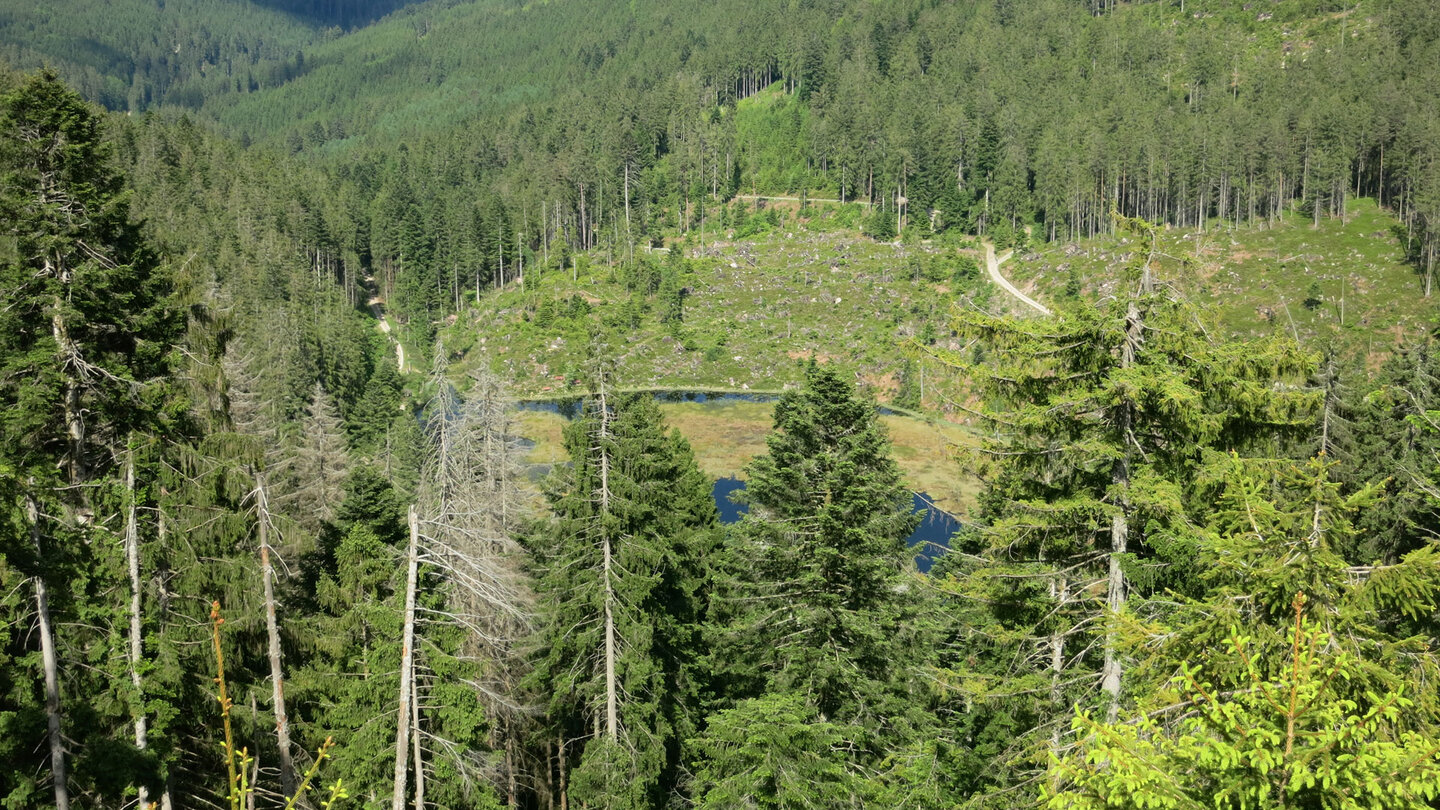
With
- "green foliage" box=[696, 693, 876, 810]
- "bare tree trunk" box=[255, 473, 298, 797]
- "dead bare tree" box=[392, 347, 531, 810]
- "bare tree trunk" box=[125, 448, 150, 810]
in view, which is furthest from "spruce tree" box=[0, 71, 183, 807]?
"green foliage" box=[696, 693, 876, 810]

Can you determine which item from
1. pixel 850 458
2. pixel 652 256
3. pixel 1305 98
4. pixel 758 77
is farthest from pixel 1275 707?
pixel 758 77

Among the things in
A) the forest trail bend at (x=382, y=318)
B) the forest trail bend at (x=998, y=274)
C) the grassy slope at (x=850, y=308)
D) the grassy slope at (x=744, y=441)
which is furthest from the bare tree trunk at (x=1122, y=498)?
the forest trail bend at (x=382, y=318)

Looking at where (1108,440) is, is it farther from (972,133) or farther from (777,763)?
(972,133)

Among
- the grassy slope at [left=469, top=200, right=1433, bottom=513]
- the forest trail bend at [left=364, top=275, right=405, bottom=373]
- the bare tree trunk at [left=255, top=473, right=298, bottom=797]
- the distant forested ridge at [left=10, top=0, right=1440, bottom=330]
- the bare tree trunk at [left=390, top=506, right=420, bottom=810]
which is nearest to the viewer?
the bare tree trunk at [left=390, top=506, right=420, bottom=810]

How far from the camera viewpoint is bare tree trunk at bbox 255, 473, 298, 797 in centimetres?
1805

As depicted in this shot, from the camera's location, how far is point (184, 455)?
54.7ft

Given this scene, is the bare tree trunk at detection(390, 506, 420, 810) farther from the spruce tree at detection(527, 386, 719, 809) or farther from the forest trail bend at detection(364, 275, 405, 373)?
the forest trail bend at detection(364, 275, 405, 373)

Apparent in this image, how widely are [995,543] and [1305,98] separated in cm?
14295

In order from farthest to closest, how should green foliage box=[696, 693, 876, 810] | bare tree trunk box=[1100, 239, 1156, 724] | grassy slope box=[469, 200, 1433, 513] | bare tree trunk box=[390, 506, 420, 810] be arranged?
Answer: grassy slope box=[469, 200, 1433, 513] < green foliage box=[696, 693, 876, 810] < bare tree trunk box=[390, 506, 420, 810] < bare tree trunk box=[1100, 239, 1156, 724]

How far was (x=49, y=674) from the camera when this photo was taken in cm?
1251

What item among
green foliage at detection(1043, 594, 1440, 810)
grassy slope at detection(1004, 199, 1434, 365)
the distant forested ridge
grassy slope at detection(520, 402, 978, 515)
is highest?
the distant forested ridge

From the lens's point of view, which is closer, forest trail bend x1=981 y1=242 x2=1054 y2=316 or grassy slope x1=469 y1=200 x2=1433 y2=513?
grassy slope x1=469 y1=200 x2=1433 y2=513

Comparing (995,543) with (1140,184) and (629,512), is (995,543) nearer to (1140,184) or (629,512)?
(629,512)

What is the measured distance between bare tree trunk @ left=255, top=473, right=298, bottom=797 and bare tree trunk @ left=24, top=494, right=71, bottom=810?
5.45 meters
